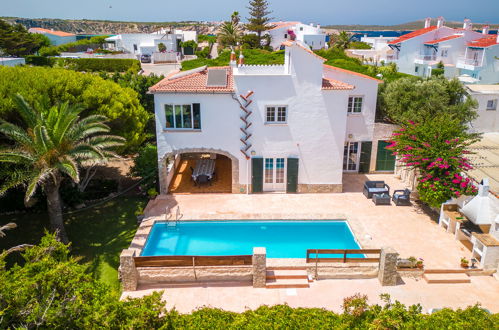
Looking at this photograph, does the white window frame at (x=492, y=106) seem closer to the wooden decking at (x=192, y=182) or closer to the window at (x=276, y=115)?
the window at (x=276, y=115)

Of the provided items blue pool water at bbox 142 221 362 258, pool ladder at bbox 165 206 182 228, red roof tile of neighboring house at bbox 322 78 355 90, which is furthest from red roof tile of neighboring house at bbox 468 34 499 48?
pool ladder at bbox 165 206 182 228

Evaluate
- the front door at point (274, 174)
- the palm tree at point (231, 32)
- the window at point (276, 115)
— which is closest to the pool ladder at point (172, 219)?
the front door at point (274, 174)

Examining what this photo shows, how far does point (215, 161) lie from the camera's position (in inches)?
1172

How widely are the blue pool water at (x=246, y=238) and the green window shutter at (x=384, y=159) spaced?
8430mm

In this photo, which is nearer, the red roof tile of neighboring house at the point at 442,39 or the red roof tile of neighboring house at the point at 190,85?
the red roof tile of neighboring house at the point at 190,85

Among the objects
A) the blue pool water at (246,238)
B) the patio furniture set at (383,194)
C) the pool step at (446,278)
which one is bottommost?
the blue pool water at (246,238)

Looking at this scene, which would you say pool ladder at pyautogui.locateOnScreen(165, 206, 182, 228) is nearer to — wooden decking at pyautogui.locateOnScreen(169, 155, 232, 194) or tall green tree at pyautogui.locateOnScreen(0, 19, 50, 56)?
wooden decking at pyautogui.locateOnScreen(169, 155, 232, 194)

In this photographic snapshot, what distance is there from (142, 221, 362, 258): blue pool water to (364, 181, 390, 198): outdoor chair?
373cm

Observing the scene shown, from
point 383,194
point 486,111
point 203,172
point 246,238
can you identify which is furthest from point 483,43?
point 246,238

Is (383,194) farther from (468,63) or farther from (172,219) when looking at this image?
(468,63)

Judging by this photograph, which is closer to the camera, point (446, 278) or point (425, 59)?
point (446, 278)

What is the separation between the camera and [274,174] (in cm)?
2486

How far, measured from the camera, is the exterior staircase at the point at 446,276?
16.4m

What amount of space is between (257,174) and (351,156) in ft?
25.3
